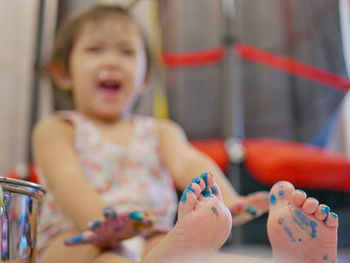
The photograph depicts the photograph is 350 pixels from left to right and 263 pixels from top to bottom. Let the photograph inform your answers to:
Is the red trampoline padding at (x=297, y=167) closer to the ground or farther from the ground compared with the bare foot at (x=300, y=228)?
closer to the ground

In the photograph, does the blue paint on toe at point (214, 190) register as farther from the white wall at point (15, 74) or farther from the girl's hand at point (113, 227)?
the white wall at point (15, 74)

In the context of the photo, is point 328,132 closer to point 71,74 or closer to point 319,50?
point 319,50

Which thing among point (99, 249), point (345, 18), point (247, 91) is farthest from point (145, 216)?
point (345, 18)

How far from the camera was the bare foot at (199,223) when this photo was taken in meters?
0.33

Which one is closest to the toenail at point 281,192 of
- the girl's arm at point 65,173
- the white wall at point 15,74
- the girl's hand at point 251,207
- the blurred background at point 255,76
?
the girl's hand at point 251,207

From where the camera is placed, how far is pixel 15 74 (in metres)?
0.65

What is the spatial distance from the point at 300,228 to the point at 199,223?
0.07m

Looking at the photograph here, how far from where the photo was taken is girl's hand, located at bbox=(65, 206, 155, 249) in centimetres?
40

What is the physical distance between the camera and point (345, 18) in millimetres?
1331

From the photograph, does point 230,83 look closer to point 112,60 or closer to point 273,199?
point 112,60

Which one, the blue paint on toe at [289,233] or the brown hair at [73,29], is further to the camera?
the brown hair at [73,29]

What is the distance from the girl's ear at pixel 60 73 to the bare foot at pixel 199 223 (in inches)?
18.9

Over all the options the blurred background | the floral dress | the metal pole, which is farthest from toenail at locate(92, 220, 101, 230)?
the metal pole

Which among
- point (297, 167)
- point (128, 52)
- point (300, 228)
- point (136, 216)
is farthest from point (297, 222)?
point (297, 167)
